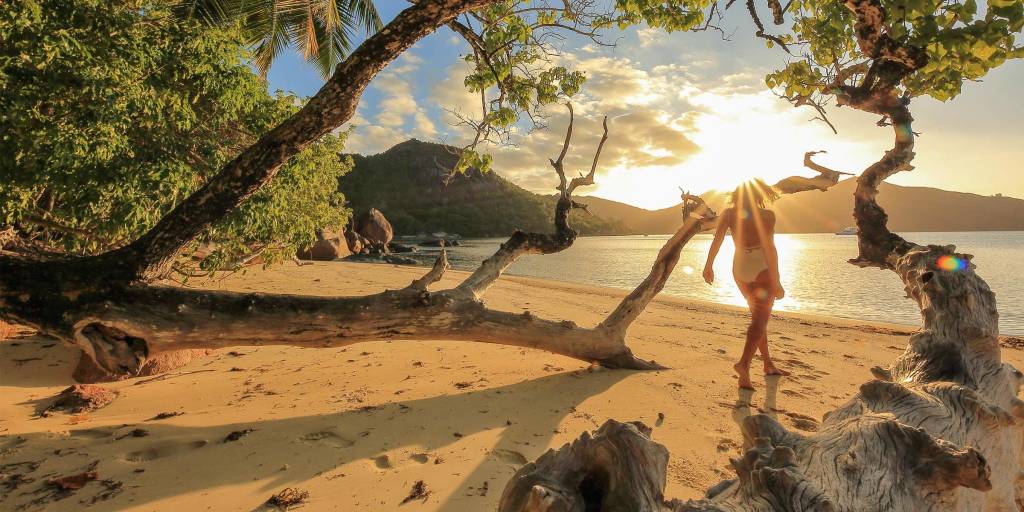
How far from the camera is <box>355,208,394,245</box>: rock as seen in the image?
4791 cm

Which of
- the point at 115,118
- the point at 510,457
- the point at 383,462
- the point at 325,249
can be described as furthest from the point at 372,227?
the point at 510,457

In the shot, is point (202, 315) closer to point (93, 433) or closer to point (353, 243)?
point (93, 433)

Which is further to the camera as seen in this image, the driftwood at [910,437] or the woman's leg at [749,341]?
the woman's leg at [749,341]

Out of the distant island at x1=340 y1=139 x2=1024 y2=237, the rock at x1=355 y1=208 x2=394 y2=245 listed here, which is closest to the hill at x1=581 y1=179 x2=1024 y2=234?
the distant island at x1=340 y1=139 x2=1024 y2=237

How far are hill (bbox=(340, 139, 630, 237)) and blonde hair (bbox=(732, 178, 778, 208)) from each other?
8972 cm

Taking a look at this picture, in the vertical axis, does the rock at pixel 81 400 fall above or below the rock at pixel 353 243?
below

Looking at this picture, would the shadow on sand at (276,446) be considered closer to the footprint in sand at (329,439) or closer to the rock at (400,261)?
the footprint in sand at (329,439)

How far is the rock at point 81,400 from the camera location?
3818mm

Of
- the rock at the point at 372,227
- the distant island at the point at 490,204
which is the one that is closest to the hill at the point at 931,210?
the distant island at the point at 490,204

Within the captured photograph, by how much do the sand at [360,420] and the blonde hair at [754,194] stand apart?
7.14 feet

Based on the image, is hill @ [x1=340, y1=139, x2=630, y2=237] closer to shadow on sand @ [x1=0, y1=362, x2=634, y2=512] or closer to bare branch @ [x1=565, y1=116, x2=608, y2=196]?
bare branch @ [x1=565, y1=116, x2=608, y2=196]

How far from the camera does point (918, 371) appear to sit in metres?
2.63

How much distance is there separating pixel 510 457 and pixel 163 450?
252 centimetres

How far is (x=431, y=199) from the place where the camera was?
112750 mm
